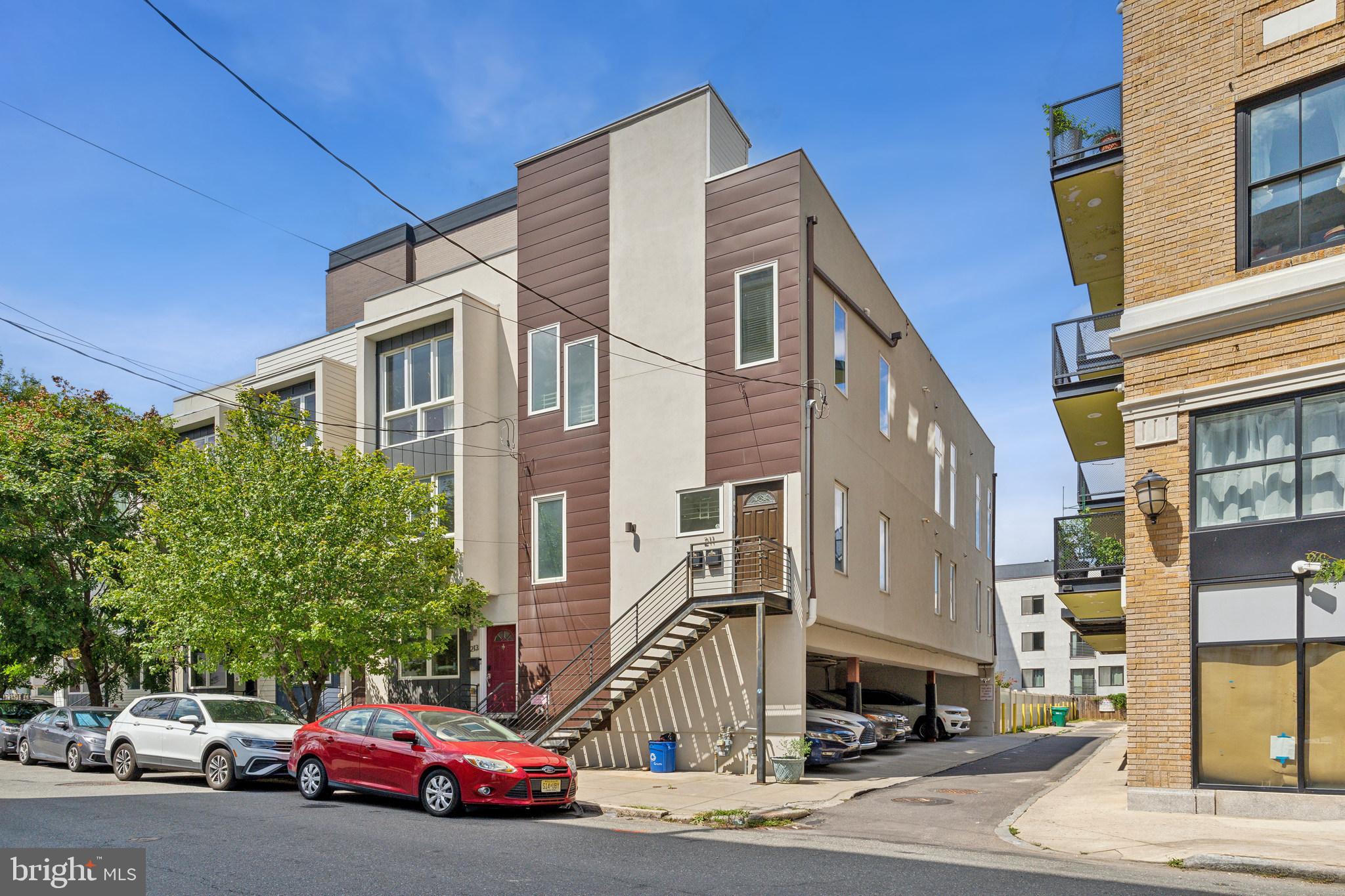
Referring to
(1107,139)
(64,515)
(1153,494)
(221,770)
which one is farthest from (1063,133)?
(64,515)

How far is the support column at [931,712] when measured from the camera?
103 feet

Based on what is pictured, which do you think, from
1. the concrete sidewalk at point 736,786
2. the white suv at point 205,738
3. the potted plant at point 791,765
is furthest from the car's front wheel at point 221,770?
the potted plant at point 791,765

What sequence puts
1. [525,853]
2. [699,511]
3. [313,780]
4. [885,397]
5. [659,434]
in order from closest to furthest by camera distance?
[525,853]
[313,780]
[699,511]
[659,434]
[885,397]

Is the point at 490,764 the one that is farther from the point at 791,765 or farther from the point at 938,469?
the point at 938,469

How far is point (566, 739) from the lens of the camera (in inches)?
774

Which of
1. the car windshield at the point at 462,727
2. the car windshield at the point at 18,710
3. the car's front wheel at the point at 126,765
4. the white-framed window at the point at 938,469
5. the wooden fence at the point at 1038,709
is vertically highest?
the white-framed window at the point at 938,469

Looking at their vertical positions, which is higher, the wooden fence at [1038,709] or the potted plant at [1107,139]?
the potted plant at [1107,139]

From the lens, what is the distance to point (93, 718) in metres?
20.0

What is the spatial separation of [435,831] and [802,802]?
19.0ft

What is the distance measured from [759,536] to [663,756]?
Answer: 438cm

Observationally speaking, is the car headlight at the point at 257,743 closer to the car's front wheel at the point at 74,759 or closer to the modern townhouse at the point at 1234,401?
the car's front wheel at the point at 74,759

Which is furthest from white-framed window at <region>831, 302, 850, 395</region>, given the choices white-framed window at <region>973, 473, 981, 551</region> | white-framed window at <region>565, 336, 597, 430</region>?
white-framed window at <region>973, 473, 981, 551</region>

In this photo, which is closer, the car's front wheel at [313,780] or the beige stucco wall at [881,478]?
the car's front wheel at [313,780]

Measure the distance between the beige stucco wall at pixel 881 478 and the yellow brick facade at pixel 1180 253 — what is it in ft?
22.3
